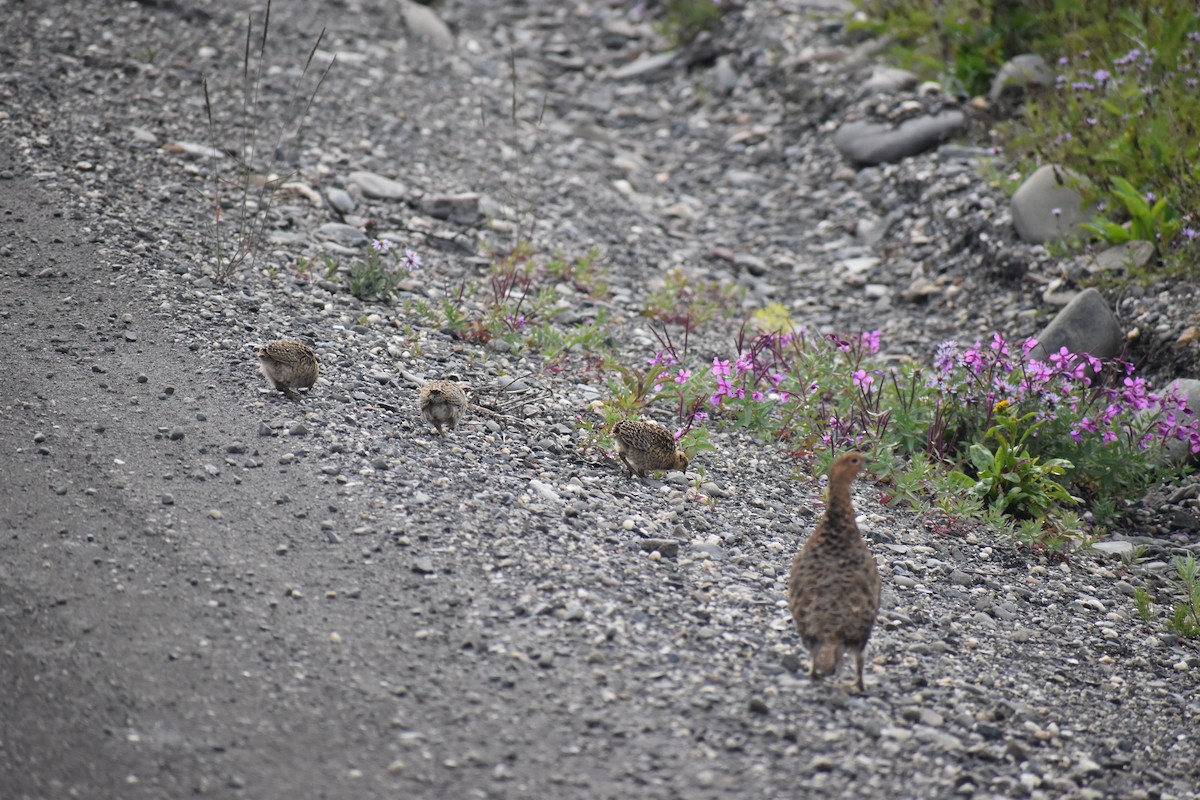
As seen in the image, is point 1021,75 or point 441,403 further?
point 1021,75

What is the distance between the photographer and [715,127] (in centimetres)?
1261

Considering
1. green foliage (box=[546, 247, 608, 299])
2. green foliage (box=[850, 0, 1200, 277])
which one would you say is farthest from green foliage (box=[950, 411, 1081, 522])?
green foliage (box=[546, 247, 608, 299])

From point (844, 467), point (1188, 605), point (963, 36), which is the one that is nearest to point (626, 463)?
point (844, 467)

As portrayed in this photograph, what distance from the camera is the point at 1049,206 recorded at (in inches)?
355

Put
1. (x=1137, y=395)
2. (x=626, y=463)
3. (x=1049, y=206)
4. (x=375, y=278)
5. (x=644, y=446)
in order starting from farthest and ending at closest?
(x=1049, y=206), (x=375, y=278), (x=1137, y=395), (x=626, y=463), (x=644, y=446)

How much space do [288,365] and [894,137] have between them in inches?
290

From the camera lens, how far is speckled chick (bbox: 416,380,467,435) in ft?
19.3

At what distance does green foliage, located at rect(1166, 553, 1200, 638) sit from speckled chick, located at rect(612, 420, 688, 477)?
9.25 ft

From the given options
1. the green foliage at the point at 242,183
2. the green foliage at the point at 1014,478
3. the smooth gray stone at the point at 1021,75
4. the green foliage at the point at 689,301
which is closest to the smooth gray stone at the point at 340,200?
the green foliage at the point at 242,183

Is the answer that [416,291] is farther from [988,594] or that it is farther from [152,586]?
[988,594]

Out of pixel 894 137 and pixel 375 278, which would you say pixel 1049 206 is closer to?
pixel 894 137

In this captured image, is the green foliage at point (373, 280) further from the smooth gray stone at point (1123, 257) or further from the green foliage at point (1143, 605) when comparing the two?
the smooth gray stone at point (1123, 257)

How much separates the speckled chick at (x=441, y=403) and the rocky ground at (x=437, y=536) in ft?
0.53

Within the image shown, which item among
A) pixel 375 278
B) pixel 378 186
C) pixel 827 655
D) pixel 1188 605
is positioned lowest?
pixel 378 186
